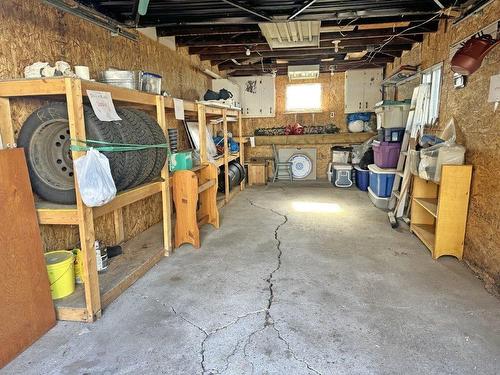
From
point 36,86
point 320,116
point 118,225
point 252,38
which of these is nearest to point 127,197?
point 36,86

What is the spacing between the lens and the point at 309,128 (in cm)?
754

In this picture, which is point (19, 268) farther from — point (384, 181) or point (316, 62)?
point (316, 62)

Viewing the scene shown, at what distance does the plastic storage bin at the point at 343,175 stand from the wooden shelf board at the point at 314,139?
32.1 inches

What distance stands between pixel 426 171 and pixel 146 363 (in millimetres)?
2962

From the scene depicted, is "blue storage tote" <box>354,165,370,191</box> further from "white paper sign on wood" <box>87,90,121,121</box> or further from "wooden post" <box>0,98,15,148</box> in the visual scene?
"wooden post" <box>0,98,15,148</box>

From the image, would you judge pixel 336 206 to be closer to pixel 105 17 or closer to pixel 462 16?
pixel 462 16

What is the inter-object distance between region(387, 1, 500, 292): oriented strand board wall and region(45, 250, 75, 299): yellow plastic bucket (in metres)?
3.06

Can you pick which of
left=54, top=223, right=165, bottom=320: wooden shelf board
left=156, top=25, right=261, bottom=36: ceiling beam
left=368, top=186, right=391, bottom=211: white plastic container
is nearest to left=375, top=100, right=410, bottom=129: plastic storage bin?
left=368, top=186, right=391, bottom=211: white plastic container

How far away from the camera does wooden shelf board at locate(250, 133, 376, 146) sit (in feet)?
23.4

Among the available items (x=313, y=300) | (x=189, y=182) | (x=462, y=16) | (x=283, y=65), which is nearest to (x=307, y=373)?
(x=313, y=300)

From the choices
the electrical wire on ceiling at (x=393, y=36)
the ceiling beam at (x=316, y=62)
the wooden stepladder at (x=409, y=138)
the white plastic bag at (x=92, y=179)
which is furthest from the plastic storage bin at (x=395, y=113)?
the white plastic bag at (x=92, y=179)

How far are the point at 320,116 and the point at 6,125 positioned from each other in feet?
21.1

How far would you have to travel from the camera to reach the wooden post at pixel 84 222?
1.90m

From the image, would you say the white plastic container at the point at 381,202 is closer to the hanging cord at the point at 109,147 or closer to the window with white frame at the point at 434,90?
the window with white frame at the point at 434,90
